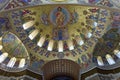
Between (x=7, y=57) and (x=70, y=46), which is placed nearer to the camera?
(x=7, y=57)

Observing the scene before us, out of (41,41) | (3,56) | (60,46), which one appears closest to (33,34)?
(41,41)

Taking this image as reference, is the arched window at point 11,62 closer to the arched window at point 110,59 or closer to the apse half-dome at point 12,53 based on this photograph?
the apse half-dome at point 12,53

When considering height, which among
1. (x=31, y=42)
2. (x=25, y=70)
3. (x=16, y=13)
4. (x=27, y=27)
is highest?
(x=16, y=13)

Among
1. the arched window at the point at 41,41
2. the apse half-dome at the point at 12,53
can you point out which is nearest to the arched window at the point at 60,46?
the arched window at the point at 41,41

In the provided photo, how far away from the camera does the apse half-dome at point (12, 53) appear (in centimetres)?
1877

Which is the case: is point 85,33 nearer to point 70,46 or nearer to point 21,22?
point 70,46

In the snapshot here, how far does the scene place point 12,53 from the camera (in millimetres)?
19453

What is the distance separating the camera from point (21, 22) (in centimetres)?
1888

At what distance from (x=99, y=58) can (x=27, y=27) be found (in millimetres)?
6184

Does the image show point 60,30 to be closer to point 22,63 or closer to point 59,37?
point 59,37

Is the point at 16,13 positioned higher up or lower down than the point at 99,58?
higher up

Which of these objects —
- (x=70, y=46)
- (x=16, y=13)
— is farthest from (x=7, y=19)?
(x=70, y=46)

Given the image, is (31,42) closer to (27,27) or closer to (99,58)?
(27,27)

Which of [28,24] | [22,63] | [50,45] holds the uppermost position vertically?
[28,24]
